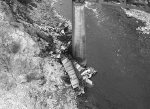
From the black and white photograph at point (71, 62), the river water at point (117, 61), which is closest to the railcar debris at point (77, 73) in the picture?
the black and white photograph at point (71, 62)

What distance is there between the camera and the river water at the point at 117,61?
20047 mm

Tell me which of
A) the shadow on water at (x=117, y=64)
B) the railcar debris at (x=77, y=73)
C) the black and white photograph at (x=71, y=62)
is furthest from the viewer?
the railcar debris at (x=77, y=73)

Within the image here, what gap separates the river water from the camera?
65.8 feet

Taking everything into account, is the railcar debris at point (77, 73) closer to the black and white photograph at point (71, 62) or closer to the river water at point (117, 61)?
the black and white photograph at point (71, 62)

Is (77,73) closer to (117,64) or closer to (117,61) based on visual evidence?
(117,64)

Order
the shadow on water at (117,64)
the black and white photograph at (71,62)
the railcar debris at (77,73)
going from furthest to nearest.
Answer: the railcar debris at (77,73) < the shadow on water at (117,64) < the black and white photograph at (71,62)

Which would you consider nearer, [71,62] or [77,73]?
[77,73]

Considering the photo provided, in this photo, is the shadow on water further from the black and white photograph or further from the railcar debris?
the railcar debris

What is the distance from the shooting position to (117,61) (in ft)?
79.1

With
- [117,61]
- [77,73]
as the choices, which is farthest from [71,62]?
[117,61]

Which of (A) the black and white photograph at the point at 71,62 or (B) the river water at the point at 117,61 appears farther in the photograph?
(B) the river water at the point at 117,61

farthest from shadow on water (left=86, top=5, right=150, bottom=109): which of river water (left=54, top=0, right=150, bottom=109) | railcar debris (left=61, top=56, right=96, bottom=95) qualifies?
railcar debris (left=61, top=56, right=96, bottom=95)

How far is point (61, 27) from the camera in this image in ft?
92.0

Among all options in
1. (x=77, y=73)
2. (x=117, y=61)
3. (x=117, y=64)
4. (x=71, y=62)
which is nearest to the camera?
(x=77, y=73)
